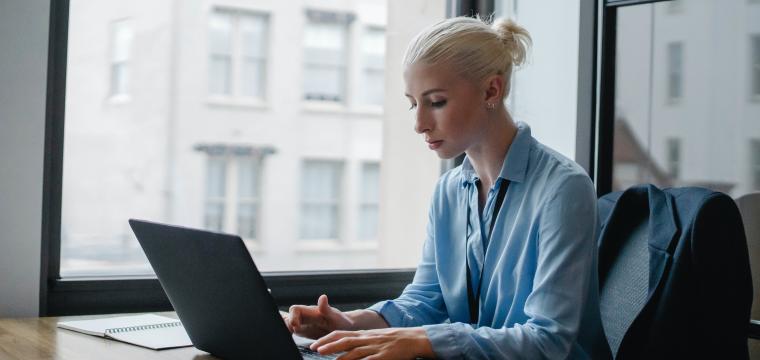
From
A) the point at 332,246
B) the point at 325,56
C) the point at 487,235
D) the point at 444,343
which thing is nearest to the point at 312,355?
the point at 444,343

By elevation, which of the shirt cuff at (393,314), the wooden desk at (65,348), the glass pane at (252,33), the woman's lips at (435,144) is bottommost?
the wooden desk at (65,348)

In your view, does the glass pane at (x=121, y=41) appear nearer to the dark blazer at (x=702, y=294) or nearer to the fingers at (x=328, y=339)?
the fingers at (x=328, y=339)

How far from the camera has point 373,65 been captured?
9.88 ft

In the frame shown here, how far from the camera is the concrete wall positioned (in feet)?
6.46

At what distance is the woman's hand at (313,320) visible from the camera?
1556 mm

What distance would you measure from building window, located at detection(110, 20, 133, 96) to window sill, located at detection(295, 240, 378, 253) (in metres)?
0.75

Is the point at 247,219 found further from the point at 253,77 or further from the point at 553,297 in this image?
the point at 553,297

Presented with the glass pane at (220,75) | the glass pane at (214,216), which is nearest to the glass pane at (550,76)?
the glass pane at (220,75)

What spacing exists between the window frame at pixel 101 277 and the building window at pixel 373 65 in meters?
0.76

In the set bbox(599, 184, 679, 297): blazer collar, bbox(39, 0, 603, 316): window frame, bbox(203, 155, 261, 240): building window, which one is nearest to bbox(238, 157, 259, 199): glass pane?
bbox(203, 155, 261, 240): building window

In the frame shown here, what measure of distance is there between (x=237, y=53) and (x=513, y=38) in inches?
58.8

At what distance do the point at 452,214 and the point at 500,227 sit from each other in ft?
0.64

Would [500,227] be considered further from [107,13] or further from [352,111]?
[352,111]

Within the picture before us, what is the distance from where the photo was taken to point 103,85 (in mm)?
2338
